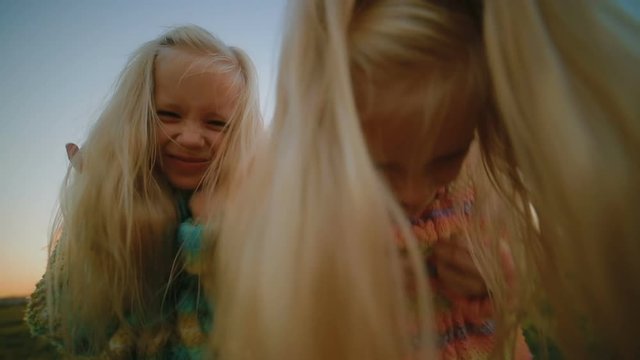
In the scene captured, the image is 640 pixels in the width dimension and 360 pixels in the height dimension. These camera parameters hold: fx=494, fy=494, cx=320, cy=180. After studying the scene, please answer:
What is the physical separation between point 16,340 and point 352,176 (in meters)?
0.95

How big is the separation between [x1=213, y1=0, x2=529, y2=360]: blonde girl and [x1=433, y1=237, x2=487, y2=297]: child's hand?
0.13 meters

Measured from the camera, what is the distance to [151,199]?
82 cm

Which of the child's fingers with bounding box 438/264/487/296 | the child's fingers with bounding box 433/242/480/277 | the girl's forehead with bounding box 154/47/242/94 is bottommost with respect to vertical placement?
the child's fingers with bounding box 438/264/487/296

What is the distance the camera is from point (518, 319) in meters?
0.60

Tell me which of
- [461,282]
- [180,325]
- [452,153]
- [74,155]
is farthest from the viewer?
[74,155]

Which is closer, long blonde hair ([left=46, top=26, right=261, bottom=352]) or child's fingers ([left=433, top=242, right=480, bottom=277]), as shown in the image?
child's fingers ([left=433, top=242, right=480, bottom=277])

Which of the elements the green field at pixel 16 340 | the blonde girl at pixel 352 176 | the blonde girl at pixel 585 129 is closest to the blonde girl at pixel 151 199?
the green field at pixel 16 340

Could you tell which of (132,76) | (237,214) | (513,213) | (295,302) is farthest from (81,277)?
(513,213)

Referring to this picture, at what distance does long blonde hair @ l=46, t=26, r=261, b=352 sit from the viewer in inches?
31.2

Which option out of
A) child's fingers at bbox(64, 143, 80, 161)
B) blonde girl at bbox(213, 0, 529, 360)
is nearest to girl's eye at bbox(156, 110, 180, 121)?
child's fingers at bbox(64, 143, 80, 161)

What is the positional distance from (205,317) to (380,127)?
45cm

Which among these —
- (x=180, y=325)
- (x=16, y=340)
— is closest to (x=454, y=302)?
(x=180, y=325)

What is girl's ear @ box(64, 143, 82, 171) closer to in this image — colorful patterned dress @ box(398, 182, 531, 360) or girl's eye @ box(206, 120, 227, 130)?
girl's eye @ box(206, 120, 227, 130)

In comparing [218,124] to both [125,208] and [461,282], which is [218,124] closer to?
[125,208]
